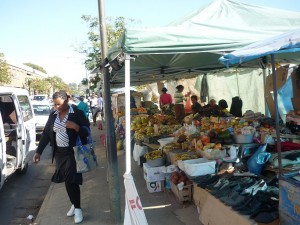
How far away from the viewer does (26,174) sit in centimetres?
773

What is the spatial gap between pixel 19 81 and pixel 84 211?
207ft

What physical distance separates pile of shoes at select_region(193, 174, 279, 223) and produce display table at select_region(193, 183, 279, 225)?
52 millimetres

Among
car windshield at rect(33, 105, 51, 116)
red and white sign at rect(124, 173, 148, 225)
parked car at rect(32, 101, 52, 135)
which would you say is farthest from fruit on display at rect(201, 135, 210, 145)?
car windshield at rect(33, 105, 51, 116)

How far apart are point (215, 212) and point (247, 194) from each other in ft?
1.43

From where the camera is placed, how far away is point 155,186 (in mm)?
5508

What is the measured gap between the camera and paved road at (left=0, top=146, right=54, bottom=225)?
518 cm

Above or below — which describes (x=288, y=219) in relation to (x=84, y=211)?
above

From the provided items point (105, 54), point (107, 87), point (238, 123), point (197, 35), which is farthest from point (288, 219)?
point (105, 54)

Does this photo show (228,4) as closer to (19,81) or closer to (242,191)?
(242,191)

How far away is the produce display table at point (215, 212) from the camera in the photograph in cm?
312

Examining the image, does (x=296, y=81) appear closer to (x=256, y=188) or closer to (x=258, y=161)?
(x=258, y=161)

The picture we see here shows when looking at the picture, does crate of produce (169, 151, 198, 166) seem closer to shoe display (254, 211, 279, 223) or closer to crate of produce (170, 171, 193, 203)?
crate of produce (170, 171, 193, 203)

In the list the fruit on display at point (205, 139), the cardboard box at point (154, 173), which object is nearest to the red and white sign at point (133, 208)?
the fruit on display at point (205, 139)

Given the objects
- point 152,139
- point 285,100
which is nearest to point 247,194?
point 152,139
